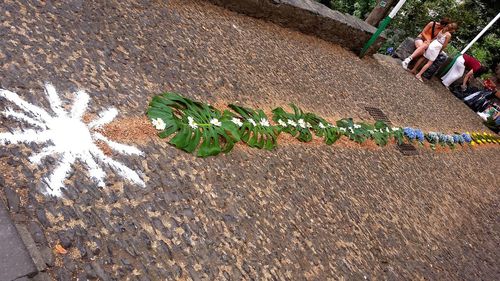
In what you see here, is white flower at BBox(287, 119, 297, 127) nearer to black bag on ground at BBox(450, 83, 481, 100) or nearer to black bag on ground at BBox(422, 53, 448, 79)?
black bag on ground at BBox(422, 53, 448, 79)

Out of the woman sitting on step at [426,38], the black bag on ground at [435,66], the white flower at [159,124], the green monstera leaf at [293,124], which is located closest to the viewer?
the white flower at [159,124]

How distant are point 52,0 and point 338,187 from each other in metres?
2.65

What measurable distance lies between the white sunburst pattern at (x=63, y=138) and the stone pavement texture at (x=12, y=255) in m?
0.28

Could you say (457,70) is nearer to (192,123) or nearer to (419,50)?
(419,50)

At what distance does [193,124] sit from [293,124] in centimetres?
109

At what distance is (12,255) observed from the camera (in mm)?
1276

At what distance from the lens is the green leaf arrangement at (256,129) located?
269 centimetres

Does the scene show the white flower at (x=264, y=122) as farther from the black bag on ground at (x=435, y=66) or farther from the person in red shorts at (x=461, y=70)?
the person in red shorts at (x=461, y=70)

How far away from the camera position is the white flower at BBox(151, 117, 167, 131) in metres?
2.22

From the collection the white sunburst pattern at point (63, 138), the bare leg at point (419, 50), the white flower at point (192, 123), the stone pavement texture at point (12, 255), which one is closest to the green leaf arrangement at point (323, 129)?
the white flower at point (192, 123)

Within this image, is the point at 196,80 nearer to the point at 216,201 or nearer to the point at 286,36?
the point at 216,201

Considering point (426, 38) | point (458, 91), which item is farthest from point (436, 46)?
point (458, 91)

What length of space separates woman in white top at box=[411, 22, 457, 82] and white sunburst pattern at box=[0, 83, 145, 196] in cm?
660

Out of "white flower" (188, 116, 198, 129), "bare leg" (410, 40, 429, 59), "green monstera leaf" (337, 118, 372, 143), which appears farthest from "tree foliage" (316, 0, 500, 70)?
"white flower" (188, 116, 198, 129)
